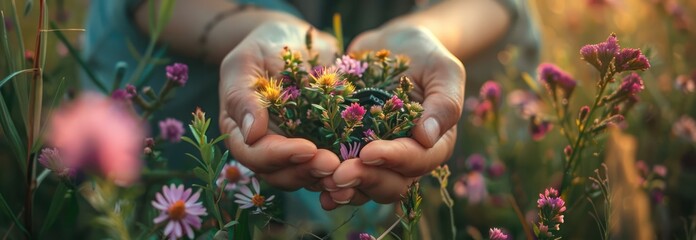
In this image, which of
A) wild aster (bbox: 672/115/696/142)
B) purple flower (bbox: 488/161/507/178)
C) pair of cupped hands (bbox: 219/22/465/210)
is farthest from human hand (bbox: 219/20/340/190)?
wild aster (bbox: 672/115/696/142)

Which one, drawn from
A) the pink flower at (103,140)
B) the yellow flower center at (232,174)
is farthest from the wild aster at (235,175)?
the pink flower at (103,140)

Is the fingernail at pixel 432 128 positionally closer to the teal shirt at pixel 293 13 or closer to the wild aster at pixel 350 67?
the wild aster at pixel 350 67

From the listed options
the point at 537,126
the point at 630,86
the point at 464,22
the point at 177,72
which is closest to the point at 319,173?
the point at 177,72

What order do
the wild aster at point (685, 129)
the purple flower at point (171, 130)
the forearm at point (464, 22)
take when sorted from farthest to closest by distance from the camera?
the wild aster at point (685, 129) → the forearm at point (464, 22) → the purple flower at point (171, 130)

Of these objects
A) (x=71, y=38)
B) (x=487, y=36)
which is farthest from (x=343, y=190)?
(x=71, y=38)

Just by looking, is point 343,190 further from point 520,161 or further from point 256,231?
point 520,161

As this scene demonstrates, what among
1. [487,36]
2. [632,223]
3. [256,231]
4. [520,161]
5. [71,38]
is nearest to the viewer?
[256,231]
